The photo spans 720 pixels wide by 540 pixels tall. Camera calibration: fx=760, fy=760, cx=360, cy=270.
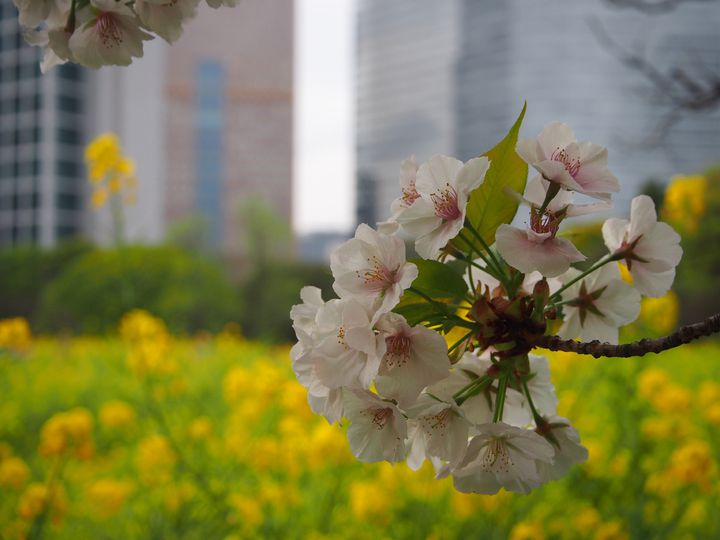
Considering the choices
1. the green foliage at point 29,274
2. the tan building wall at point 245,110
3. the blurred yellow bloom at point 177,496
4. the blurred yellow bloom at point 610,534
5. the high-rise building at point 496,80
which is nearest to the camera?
the blurred yellow bloom at point 610,534

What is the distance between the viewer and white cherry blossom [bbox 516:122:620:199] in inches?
13.1

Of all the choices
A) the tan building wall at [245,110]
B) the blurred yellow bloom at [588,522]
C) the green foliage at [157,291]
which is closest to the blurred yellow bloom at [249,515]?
the blurred yellow bloom at [588,522]

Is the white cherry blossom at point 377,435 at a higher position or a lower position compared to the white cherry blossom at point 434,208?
lower

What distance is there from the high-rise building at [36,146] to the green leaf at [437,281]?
18.3 metres

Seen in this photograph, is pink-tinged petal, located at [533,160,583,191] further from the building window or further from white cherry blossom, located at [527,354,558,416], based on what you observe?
the building window

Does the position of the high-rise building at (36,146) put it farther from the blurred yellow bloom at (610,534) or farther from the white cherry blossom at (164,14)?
the white cherry blossom at (164,14)

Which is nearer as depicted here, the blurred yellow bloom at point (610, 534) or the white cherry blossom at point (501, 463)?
the white cherry blossom at point (501, 463)

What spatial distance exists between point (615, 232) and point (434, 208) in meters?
0.11

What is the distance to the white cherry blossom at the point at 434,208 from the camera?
323mm

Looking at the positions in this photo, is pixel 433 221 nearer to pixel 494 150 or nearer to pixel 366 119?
pixel 494 150

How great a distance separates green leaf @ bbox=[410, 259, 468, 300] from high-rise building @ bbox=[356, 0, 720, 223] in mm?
20624

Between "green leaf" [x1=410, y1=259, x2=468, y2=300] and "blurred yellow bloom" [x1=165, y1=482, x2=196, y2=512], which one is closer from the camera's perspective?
"green leaf" [x1=410, y1=259, x2=468, y2=300]

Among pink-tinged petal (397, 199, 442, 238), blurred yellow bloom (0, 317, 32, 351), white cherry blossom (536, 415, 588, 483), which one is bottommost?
blurred yellow bloom (0, 317, 32, 351)

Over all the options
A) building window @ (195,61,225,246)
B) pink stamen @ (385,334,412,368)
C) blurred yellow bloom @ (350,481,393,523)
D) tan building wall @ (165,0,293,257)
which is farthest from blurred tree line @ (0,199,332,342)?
building window @ (195,61,225,246)
